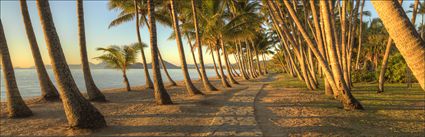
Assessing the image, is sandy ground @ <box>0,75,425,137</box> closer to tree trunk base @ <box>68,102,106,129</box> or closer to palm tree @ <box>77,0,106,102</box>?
tree trunk base @ <box>68,102,106,129</box>

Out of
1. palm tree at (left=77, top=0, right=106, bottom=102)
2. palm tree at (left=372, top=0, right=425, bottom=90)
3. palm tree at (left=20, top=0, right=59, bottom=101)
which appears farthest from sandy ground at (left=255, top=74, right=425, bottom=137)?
palm tree at (left=20, top=0, right=59, bottom=101)

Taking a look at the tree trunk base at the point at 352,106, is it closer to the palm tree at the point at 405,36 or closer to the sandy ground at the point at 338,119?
the sandy ground at the point at 338,119

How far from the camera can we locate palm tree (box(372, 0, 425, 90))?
2291 mm

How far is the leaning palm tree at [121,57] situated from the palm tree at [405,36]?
17.9 meters

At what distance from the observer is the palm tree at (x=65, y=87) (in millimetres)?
6352

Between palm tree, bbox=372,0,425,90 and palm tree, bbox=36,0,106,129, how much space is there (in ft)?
20.7

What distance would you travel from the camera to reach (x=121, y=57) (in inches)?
730

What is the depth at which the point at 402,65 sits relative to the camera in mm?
19750

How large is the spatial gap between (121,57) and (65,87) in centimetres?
1256

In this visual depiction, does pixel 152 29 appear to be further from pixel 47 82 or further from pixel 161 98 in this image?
pixel 47 82

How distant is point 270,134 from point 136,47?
14829mm

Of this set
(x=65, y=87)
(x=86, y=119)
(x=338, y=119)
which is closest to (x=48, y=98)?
(x=65, y=87)

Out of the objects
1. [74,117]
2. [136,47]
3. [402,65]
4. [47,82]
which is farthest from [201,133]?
[402,65]

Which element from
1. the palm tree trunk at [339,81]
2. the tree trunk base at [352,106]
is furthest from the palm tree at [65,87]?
the tree trunk base at [352,106]
